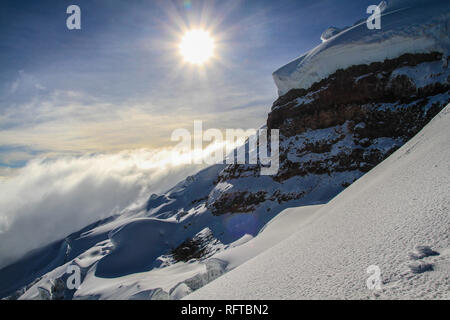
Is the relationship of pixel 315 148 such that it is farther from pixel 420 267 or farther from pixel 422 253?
pixel 420 267

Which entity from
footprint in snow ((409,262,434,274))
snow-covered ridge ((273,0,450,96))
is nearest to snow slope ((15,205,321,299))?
footprint in snow ((409,262,434,274))

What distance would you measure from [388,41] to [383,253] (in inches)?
1243

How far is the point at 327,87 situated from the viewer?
3083 centimetres

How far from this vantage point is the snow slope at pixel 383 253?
111 inches

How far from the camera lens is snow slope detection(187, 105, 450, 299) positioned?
111 inches

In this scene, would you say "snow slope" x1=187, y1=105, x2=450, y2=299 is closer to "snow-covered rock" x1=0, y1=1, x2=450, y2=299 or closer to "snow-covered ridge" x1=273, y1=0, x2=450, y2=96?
"snow-covered rock" x1=0, y1=1, x2=450, y2=299

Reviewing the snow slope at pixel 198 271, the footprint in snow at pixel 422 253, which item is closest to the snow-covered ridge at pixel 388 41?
the snow slope at pixel 198 271

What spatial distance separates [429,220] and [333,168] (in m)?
24.5

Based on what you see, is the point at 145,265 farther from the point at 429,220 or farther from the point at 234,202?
the point at 429,220

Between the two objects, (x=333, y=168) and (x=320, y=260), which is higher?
(x=333, y=168)

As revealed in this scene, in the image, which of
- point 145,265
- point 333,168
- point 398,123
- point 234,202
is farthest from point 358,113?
point 145,265

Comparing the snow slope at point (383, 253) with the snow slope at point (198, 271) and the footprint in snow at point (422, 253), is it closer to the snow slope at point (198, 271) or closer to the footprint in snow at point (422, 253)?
the footprint in snow at point (422, 253)

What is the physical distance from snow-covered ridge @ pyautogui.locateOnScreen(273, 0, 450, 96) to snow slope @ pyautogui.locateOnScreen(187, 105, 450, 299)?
26.8 metres

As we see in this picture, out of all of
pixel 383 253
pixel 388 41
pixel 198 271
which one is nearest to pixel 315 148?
pixel 388 41
